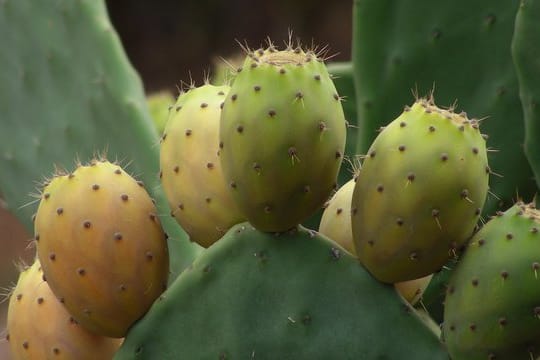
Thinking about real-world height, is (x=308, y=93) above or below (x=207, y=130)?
above

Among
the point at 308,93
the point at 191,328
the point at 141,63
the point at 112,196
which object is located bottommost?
the point at 141,63

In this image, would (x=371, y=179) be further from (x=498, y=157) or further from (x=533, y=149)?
(x=498, y=157)

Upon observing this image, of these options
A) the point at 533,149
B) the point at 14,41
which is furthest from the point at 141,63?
the point at 533,149

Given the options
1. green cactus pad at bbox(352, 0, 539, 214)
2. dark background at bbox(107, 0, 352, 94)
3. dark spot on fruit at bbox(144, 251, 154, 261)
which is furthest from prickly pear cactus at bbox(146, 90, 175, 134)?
dark background at bbox(107, 0, 352, 94)

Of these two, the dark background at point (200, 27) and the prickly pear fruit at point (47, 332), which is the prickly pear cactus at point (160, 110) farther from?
the dark background at point (200, 27)

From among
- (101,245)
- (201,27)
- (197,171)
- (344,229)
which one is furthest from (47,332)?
(201,27)

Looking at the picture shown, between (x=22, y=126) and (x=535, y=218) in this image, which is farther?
(x=22, y=126)

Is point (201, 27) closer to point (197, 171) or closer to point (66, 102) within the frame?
point (66, 102)
